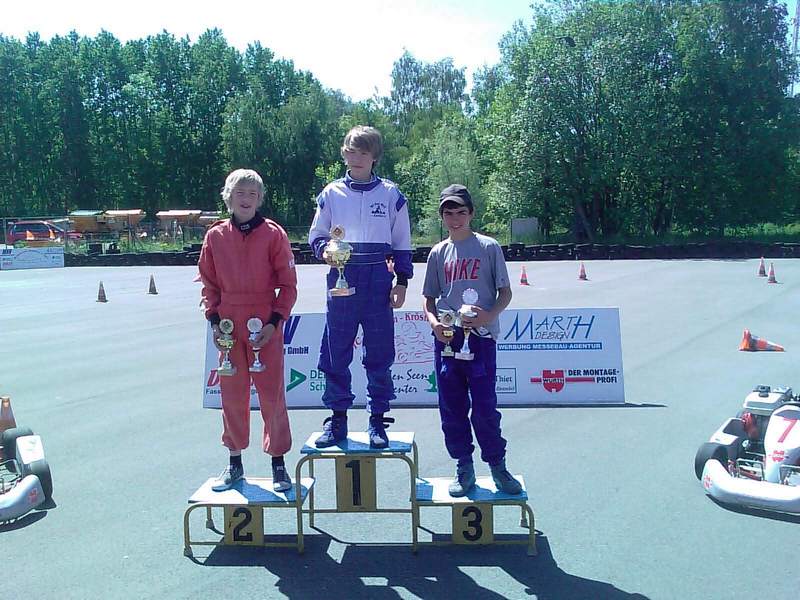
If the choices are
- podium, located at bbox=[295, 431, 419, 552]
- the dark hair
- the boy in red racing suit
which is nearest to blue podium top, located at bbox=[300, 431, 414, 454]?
podium, located at bbox=[295, 431, 419, 552]

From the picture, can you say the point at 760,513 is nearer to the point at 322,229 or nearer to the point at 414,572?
the point at 414,572

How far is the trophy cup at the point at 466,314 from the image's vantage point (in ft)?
14.6

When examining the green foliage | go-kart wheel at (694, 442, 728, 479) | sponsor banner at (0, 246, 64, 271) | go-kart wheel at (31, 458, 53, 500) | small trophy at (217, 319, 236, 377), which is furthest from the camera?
the green foliage

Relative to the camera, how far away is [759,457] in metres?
5.82

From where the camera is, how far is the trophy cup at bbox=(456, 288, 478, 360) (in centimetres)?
444

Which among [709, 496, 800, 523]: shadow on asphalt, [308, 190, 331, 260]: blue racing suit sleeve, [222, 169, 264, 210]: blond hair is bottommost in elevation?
[709, 496, 800, 523]: shadow on asphalt

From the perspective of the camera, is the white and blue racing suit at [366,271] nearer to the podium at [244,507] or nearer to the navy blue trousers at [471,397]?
the navy blue trousers at [471,397]

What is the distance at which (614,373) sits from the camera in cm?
842

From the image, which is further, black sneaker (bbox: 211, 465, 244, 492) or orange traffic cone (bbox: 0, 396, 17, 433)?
orange traffic cone (bbox: 0, 396, 17, 433)

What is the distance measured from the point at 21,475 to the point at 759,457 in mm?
5651

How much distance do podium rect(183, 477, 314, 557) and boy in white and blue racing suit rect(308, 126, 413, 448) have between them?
1.39 ft

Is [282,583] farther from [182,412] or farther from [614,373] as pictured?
[614,373]

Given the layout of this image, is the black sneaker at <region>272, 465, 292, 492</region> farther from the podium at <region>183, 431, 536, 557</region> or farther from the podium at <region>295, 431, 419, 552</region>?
the podium at <region>295, 431, 419, 552</region>

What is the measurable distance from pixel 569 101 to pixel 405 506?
135 feet
